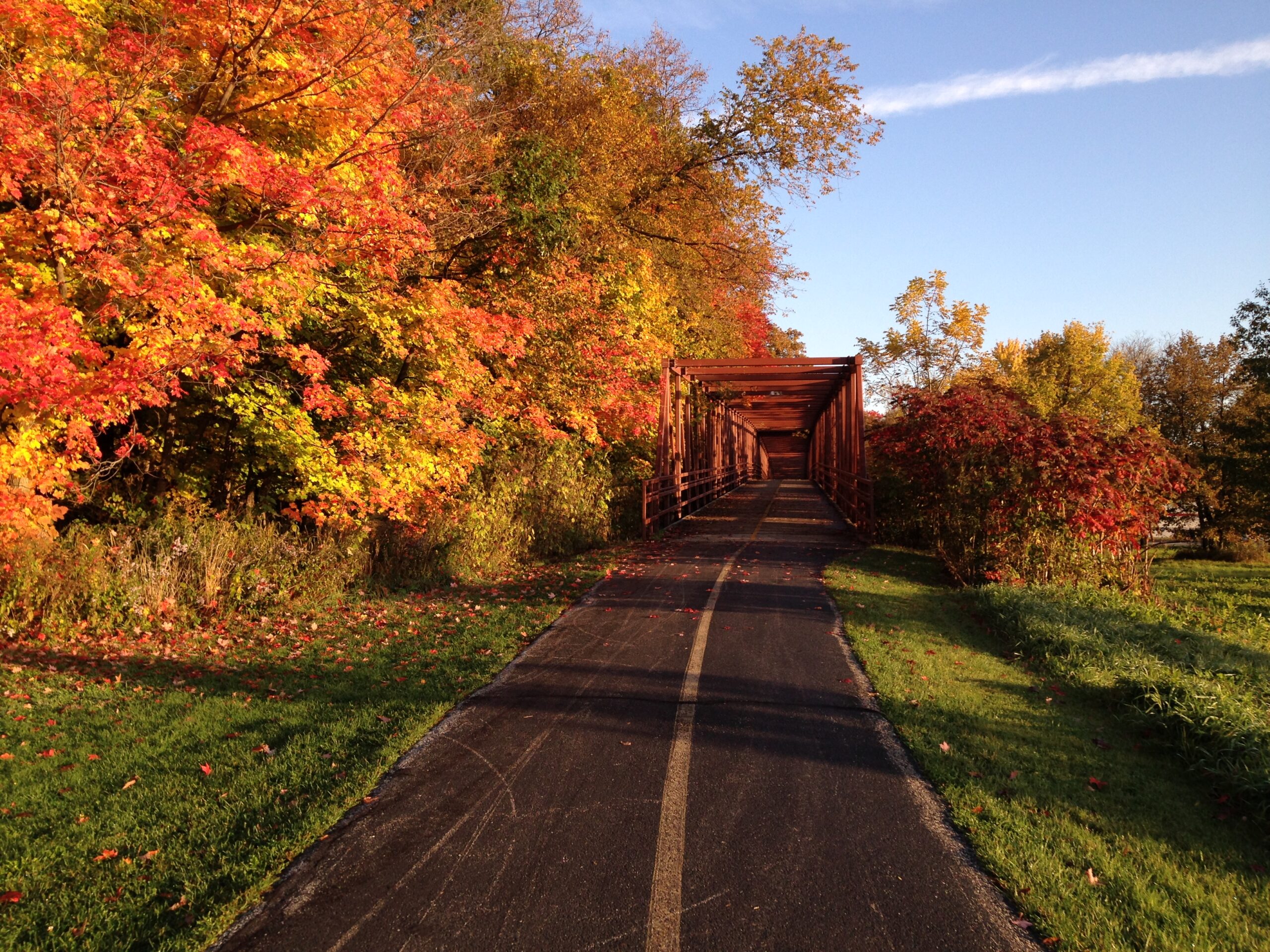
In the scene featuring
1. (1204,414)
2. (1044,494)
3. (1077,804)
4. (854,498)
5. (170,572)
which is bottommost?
(1077,804)

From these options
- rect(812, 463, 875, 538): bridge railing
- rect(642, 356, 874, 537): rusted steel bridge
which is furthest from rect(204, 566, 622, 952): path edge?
rect(812, 463, 875, 538): bridge railing

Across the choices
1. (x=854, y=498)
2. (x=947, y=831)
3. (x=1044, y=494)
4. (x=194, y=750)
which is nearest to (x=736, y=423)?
(x=854, y=498)

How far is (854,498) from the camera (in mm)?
17797

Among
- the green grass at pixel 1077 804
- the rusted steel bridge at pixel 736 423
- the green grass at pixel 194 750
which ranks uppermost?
the rusted steel bridge at pixel 736 423

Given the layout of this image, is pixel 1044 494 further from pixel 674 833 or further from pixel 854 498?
pixel 674 833

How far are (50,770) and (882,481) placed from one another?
15048 mm

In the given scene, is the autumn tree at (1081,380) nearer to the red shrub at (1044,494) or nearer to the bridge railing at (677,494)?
the bridge railing at (677,494)

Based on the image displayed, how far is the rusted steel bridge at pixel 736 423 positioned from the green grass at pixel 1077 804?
30.0ft

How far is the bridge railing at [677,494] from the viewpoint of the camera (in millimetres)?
16641

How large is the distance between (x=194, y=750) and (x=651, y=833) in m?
3.53

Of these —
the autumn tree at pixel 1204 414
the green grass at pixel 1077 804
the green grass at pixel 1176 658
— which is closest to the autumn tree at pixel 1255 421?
the autumn tree at pixel 1204 414

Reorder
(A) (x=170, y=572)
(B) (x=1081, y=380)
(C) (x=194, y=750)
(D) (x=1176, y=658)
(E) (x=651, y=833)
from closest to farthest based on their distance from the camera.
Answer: (E) (x=651, y=833) < (C) (x=194, y=750) < (D) (x=1176, y=658) < (A) (x=170, y=572) < (B) (x=1081, y=380)

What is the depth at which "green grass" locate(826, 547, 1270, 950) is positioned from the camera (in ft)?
10.7

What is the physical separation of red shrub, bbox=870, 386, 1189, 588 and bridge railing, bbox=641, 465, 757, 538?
656cm
